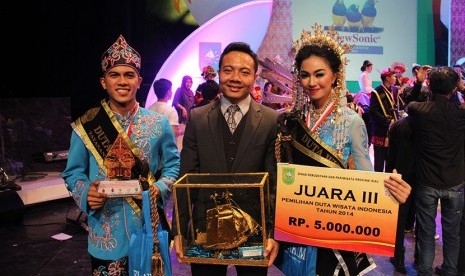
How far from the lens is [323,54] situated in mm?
1748

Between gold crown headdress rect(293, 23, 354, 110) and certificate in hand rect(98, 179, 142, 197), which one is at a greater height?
gold crown headdress rect(293, 23, 354, 110)

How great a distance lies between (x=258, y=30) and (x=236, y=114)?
285 inches

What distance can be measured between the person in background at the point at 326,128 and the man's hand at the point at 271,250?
0.59 ft

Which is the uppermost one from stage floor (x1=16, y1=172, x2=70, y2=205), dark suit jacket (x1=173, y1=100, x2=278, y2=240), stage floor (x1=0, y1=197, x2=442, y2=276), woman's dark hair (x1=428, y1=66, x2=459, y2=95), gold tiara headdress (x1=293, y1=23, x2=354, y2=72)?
gold tiara headdress (x1=293, y1=23, x2=354, y2=72)

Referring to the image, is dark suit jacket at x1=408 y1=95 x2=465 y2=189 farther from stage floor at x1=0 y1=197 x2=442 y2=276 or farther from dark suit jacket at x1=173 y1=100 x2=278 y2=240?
dark suit jacket at x1=173 y1=100 x2=278 y2=240

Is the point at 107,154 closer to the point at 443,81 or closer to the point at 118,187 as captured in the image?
the point at 118,187

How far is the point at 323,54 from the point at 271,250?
2.45 ft

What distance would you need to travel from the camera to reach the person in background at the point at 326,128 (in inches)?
67.7

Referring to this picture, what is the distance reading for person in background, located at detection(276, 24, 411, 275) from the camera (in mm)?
1719

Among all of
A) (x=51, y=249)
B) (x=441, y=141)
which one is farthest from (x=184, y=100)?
(x=441, y=141)

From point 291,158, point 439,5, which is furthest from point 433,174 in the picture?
point 439,5

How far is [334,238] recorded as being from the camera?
1606 millimetres

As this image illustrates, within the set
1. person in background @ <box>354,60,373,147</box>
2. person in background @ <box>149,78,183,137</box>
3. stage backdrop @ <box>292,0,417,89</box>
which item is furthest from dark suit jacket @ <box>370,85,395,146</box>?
stage backdrop @ <box>292,0,417,89</box>

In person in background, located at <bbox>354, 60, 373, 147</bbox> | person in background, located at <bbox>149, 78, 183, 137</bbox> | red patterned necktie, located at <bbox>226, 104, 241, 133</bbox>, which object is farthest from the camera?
person in background, located at <bbox>354, 60, 373, 147</bbox>
